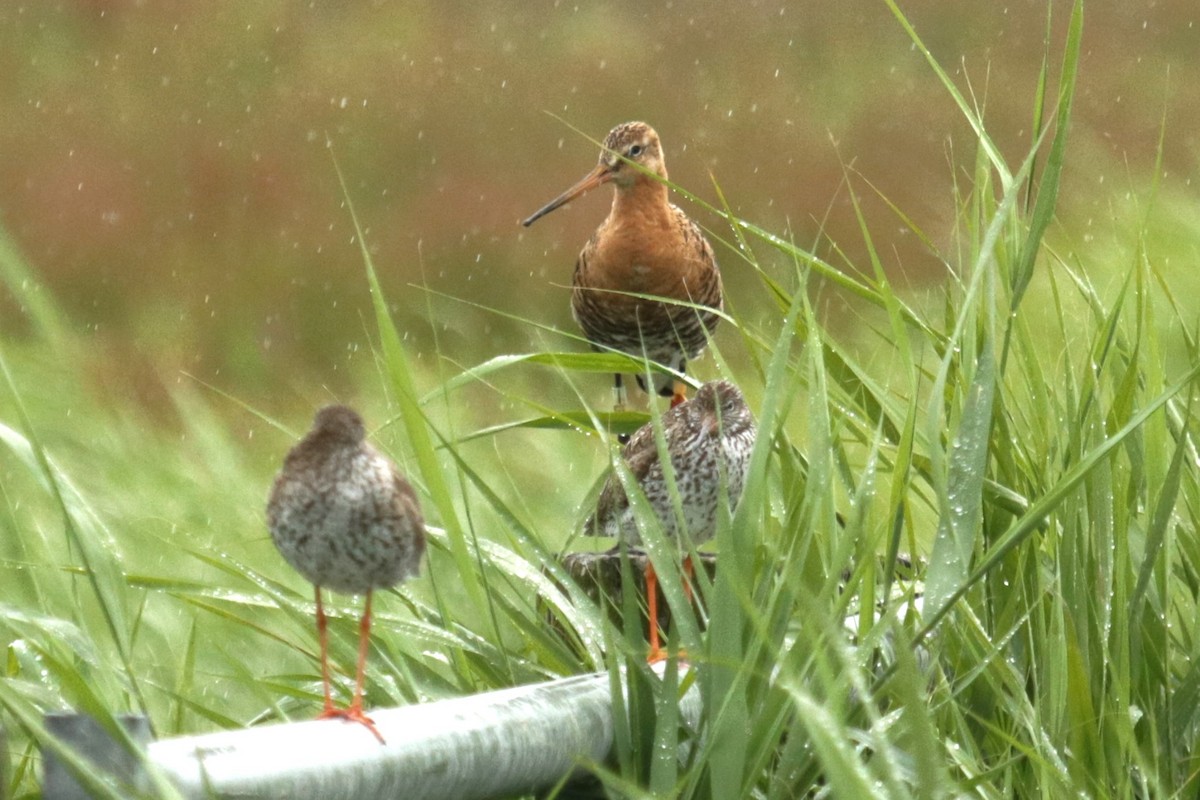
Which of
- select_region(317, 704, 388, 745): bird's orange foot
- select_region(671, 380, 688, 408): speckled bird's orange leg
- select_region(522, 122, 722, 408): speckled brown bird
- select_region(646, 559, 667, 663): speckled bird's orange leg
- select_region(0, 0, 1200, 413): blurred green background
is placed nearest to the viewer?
select_region(317, 704, 388, 745): bird's orange foot

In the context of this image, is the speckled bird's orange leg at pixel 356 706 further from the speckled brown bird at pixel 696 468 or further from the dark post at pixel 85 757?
the speckled brown bird at pixel 696 468

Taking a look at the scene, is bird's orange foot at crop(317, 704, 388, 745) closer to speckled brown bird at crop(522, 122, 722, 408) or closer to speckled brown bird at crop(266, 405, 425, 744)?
speckled brown bird at crop(266, 405, 425, 744)

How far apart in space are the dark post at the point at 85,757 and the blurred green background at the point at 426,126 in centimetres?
1142

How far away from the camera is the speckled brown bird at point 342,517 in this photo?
188cm

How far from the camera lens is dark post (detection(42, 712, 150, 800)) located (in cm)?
151

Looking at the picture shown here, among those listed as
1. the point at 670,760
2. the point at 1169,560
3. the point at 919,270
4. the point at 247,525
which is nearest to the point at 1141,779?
the point at 1169,560

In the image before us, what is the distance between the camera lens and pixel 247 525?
334cm

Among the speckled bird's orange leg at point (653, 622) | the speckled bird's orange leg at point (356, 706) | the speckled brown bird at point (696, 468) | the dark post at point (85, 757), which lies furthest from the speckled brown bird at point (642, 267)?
the dark post at point (85, 757)

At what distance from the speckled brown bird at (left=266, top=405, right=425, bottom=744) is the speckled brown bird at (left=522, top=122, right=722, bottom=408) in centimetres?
296

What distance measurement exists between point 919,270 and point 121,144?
630cm

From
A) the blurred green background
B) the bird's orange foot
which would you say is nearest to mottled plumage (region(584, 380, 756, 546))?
the bird's orange foot

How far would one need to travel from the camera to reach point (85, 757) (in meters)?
1.51

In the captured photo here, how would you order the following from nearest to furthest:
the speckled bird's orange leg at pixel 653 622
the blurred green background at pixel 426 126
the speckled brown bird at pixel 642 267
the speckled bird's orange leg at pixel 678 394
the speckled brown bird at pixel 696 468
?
the speckled bird's orange leg at pixel 653 622
the speckled brown bird at pixel 696 468
the speckled bird's orange leg at pixel 678 394
the speckled brown bird at pixel 642 267
the blurred green background at pixel 426 126

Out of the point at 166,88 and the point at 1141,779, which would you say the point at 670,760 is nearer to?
the point at 1141,779
